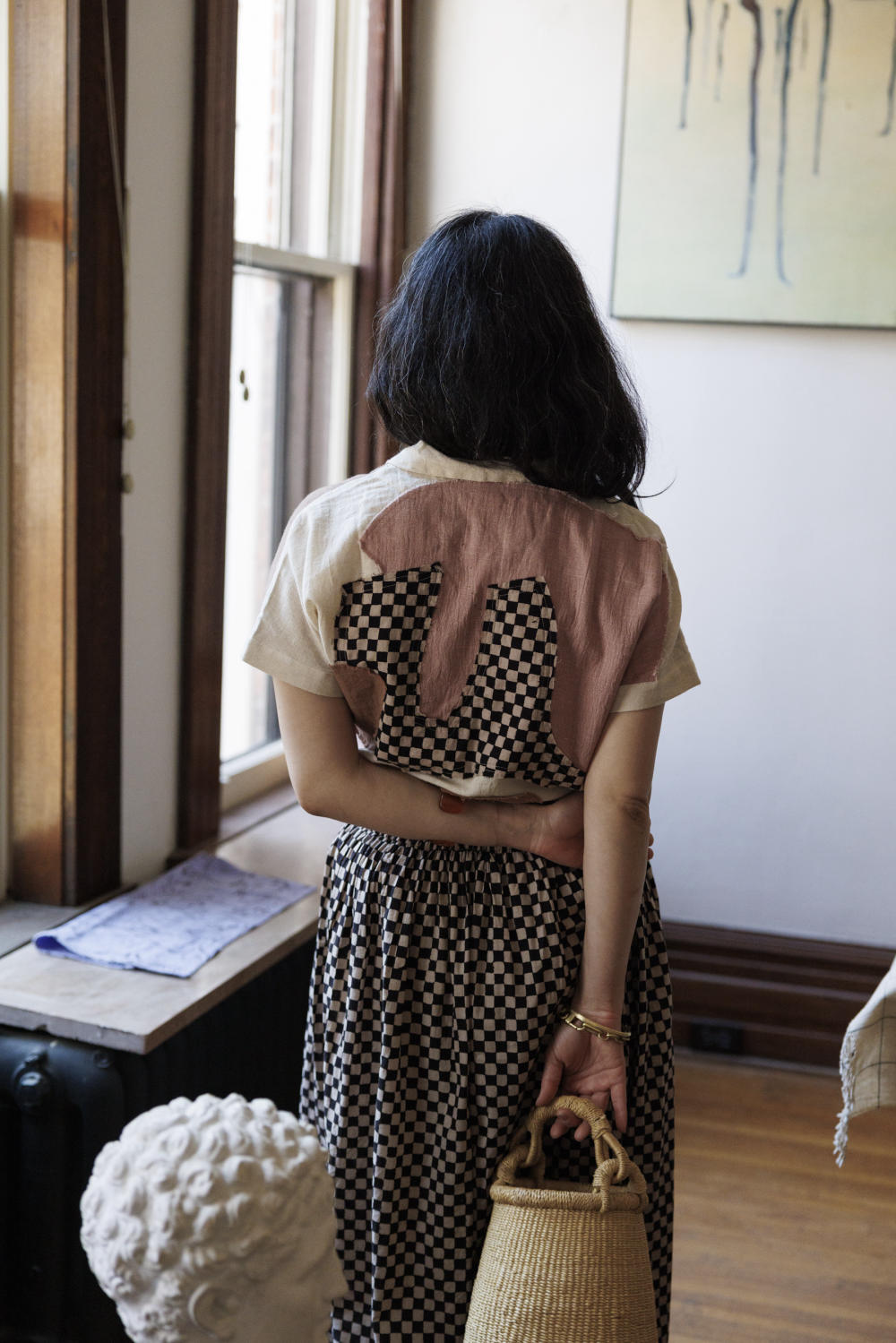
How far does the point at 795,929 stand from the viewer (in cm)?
302

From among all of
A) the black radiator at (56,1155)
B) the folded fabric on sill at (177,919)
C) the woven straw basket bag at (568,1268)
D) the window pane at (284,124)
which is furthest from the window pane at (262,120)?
the woven straw basket bag at (568,1268)

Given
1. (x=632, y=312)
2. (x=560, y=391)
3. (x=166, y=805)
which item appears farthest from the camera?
(x=632, y=312)

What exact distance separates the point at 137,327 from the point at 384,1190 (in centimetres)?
133

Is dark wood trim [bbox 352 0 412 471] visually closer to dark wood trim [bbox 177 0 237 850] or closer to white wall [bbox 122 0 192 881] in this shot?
dark wood trim [bbox 177 0 237 850]

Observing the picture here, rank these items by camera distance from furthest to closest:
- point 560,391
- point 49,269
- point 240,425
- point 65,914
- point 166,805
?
point 240,425
point 166,805
point 65,914
point 49,269
point 560,391

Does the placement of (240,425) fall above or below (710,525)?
above

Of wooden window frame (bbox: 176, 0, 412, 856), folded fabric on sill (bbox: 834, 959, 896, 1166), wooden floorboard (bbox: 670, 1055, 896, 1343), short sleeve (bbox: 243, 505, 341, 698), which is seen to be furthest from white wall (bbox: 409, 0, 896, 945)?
short sleeve (bbox: 243, 505, 341, 698)

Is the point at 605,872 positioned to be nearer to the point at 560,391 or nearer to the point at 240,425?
the point at 560,391

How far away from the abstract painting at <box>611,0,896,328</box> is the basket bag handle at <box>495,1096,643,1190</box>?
2084 millimetres

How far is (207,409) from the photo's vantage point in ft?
7.22

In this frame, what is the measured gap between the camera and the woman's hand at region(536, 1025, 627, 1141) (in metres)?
1.26

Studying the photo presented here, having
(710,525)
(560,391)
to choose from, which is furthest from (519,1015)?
(710,525)

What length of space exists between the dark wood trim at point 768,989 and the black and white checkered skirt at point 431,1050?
1.77 meters

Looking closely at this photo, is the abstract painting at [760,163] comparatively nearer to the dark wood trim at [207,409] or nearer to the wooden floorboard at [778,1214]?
the dark wood trim at [207,409]
